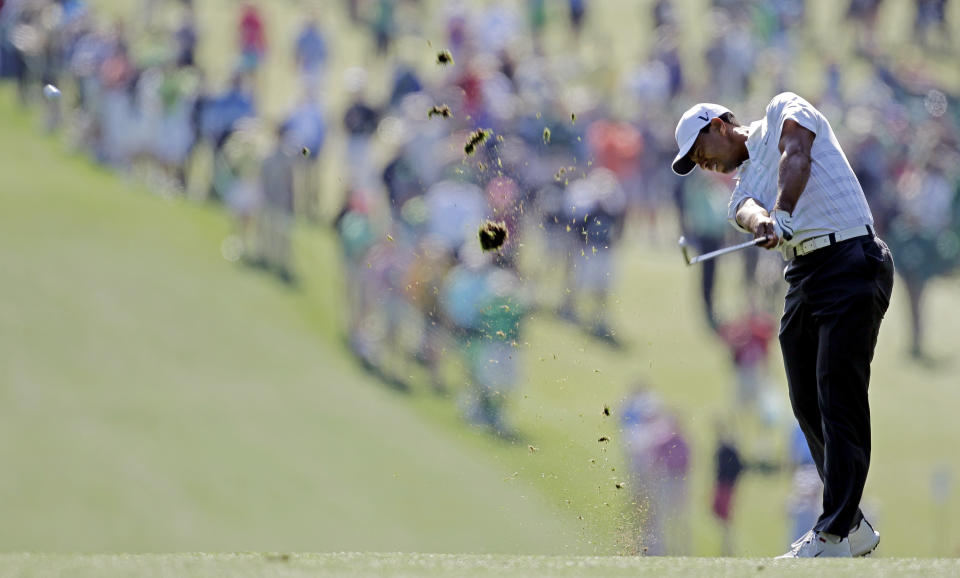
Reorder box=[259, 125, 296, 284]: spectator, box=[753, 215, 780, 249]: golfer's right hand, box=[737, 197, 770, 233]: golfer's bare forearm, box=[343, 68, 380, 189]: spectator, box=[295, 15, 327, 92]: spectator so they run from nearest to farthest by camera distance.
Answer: box=[753, 215, 780, 249]: golfer's right hand < box=[737, 197, 770, 233]: golfer's bare forearm < box=[259, 125, 296, 284]: spectator < box=[343, 68, 380, 189]: spectator < box=[295, 15, 327, 92]: spectator

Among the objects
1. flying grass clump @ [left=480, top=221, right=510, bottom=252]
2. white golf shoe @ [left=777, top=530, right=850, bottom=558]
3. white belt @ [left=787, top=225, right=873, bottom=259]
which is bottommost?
flying grass clump @ [left=480, top=221, right=510, bottom=252]

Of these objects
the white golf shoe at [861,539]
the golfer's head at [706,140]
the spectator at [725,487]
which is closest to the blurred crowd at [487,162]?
the spectator at [725,487]

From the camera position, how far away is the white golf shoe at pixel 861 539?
5.67m

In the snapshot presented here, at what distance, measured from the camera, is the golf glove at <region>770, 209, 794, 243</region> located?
17.4 ft

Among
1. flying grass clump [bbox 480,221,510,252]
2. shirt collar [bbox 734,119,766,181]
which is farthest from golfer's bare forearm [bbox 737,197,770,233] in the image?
flying grass clump [bbox 480,221,510,252]

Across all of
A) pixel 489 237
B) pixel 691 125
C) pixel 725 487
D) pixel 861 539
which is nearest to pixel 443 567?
pixel 861 539

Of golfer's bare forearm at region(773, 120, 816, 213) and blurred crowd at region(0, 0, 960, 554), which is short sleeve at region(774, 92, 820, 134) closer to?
golfer's bare forearm at region(773, 120, 816, 213)

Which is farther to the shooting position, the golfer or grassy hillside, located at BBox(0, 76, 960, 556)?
grassy hillside, located at BBox(0, 76, 960, 556)

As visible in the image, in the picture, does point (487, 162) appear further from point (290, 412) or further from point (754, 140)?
point (754, 140)

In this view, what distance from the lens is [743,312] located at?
54.3ft

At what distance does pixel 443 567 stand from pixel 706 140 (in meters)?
1.85

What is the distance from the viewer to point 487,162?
16578 millimetres

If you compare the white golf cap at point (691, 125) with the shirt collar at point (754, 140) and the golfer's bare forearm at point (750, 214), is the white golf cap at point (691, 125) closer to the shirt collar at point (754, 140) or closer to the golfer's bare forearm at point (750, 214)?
the shirt collar at point (754, 140)

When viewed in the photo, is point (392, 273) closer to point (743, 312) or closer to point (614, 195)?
point (614, 195)
